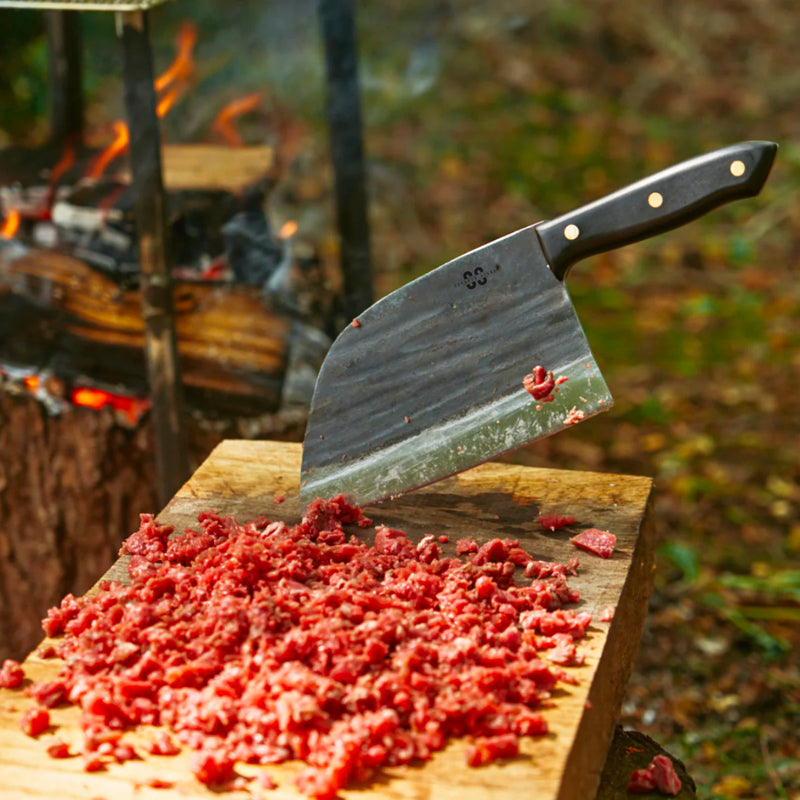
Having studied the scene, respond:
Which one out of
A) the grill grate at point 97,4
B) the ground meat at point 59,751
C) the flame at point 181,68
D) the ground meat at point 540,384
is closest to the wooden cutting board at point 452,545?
the ground meat at point 59,751

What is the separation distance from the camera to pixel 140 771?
1.62m

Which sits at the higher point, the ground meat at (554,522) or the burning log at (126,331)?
the burning log at (126,331)

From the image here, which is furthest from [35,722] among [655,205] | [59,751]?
[655,205]

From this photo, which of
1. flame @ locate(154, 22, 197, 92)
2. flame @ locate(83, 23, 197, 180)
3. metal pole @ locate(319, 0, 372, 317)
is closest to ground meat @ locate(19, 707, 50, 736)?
metal pole @ locate(319, 0, 372, 317)

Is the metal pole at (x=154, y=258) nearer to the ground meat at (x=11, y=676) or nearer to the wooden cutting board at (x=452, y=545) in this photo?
the wooden cutting board at (x=452, y=545)

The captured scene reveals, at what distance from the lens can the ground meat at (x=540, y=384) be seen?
218cm

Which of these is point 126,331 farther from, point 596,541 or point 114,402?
point 596,541

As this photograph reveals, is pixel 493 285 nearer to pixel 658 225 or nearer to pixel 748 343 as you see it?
pixel 658 225

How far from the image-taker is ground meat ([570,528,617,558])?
2115 mm

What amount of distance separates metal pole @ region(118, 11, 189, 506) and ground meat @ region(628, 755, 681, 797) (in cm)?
159

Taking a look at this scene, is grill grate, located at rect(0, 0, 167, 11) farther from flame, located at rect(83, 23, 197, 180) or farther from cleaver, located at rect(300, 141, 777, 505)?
cleaver, located at rect(300, 141, 777, 505)

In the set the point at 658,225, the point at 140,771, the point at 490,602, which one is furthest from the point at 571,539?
the point at 140,771

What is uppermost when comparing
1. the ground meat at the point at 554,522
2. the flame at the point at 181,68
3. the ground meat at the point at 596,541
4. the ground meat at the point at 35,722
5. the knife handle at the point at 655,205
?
the flame at the point at 181,68

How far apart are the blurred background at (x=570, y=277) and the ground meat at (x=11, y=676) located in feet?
5.13
